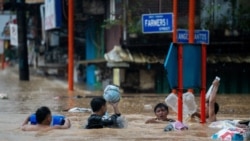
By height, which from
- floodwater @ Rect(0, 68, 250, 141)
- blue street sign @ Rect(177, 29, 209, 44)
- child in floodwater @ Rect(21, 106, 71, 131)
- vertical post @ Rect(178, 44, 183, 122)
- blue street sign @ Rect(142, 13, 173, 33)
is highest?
blue street sign @ Rect(142, 13, 173, 33)

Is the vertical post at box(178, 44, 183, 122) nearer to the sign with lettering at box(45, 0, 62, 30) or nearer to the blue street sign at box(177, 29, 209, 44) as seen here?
the blue street sign at box(177, 29, 209, 44)

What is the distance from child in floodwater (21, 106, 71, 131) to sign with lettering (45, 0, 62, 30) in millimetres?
16204

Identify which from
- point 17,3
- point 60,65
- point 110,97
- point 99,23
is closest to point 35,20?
point 60,65

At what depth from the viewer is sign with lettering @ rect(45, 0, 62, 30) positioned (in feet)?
89.7

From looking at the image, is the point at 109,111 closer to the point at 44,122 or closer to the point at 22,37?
the point at 44,122

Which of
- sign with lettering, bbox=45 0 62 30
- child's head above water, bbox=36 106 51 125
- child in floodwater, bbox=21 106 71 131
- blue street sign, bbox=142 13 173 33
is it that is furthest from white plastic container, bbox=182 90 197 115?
sign with lettering, bbox=45 0 62 30

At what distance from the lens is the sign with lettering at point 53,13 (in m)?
27.3

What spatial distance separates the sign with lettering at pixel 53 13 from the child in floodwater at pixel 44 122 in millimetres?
16204

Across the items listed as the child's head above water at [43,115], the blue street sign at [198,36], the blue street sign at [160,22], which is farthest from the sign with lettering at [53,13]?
the child's head above water at [43,115]

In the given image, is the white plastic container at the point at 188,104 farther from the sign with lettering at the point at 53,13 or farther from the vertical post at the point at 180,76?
the sign with lettering at the point at 53,13

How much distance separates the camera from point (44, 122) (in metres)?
11.1

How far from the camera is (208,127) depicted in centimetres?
1162

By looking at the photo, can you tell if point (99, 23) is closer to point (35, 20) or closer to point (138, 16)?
point (138, 16)

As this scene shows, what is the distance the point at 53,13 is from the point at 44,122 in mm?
17045
